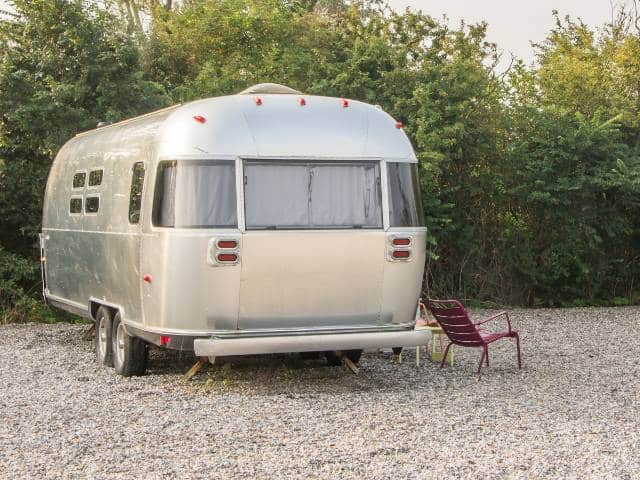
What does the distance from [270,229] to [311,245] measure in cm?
40

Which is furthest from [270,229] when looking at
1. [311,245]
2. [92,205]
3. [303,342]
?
[92,205]

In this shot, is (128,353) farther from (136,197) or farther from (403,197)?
(403,197)

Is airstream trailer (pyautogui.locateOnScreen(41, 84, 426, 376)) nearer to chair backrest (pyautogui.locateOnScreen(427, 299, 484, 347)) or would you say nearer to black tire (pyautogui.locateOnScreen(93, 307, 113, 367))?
black tire (pyautogui.locateOnScreen(93, 307, 113, 367))

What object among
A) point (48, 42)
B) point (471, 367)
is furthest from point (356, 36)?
point (471, 367)

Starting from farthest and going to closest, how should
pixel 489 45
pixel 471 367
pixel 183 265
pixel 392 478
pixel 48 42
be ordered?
pixel 489 45 → pixel 48 42 → pixel 471 367 → pixel 183 265 → pixel 392 478

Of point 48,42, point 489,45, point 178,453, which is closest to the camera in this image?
point 178,453

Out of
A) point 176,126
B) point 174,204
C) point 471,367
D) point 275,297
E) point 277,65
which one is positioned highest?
point 277,65

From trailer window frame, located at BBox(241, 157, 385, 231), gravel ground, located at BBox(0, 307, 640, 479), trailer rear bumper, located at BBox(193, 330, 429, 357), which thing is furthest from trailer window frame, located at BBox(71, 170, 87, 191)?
trailer rear bumper, located at BBox(193, 330, 429, 357)

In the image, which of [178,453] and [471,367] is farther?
[471,367]

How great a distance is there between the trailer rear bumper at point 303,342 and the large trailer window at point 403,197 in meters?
1.05

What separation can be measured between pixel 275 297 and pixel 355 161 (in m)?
1.48

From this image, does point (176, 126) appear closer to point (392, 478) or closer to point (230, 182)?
point (230, 182)

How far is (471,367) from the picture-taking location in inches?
430

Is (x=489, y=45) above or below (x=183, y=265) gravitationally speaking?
above
